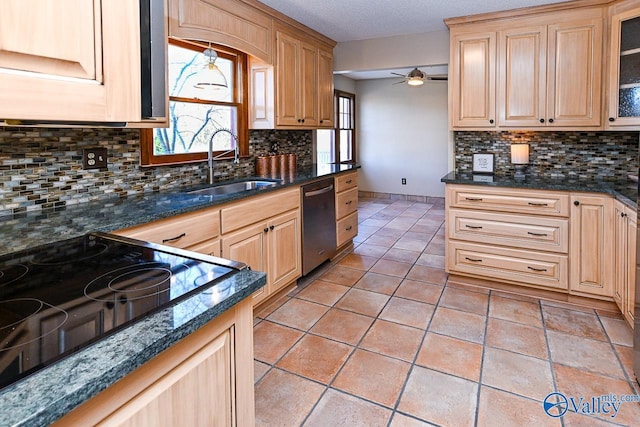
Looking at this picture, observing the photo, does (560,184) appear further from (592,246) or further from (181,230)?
(181,230)

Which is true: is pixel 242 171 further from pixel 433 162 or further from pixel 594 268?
pixel 433 162

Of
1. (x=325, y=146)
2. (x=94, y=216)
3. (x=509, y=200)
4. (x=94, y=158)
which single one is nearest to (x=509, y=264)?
(x=509, y=200)

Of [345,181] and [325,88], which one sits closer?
[345,181]

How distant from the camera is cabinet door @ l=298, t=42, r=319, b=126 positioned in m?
3.77

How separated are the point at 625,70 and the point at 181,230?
3191 millimetres

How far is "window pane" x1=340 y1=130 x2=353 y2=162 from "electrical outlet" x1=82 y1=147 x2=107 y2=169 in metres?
5.49

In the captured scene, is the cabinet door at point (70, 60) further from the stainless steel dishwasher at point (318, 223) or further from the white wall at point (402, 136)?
the white wall at point (402, 136)

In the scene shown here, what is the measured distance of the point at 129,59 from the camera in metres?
1.09

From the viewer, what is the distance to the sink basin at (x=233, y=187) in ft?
9.53

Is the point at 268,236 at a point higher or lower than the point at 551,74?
lower

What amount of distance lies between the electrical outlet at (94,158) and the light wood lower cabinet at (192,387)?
5.69 ft

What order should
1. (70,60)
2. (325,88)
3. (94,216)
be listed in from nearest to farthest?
(70,60)
(94,216)
(325,88)

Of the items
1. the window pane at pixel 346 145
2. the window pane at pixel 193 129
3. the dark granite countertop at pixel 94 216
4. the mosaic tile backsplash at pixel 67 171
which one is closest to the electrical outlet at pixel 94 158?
the mosaic tile backsplash at pixel 67 171

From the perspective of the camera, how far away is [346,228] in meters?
4.16
